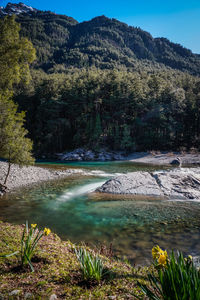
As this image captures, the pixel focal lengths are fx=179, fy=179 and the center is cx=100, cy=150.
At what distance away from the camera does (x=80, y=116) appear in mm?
56062

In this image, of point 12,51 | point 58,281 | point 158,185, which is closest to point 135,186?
point 158,185

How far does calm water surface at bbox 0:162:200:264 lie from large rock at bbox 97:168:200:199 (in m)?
0.91

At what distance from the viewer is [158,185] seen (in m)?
13.4

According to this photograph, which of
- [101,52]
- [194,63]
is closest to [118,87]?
[101,52]

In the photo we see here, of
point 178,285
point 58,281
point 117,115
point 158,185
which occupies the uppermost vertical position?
point 117,115

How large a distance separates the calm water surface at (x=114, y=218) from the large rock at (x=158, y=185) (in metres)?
0.91

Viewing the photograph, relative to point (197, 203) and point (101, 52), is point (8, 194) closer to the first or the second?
point (197, 203)

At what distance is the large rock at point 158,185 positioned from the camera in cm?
1253

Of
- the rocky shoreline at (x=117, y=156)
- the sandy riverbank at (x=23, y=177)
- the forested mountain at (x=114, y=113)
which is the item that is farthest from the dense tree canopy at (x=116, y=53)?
the sandy riverbank at (x=23, y=177)

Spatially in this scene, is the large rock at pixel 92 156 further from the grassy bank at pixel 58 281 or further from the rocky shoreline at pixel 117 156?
the grassy bank at pixel 58 281

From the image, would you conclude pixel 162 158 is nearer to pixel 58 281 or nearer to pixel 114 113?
pixel 114 113

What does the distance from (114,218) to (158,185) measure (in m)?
5.80

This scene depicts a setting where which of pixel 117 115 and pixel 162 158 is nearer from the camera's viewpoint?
pixel 162 158

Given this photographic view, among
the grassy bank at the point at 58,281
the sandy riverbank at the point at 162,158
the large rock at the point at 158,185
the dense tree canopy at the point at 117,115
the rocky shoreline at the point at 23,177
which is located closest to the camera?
the grassy bank at the point at 58,281
